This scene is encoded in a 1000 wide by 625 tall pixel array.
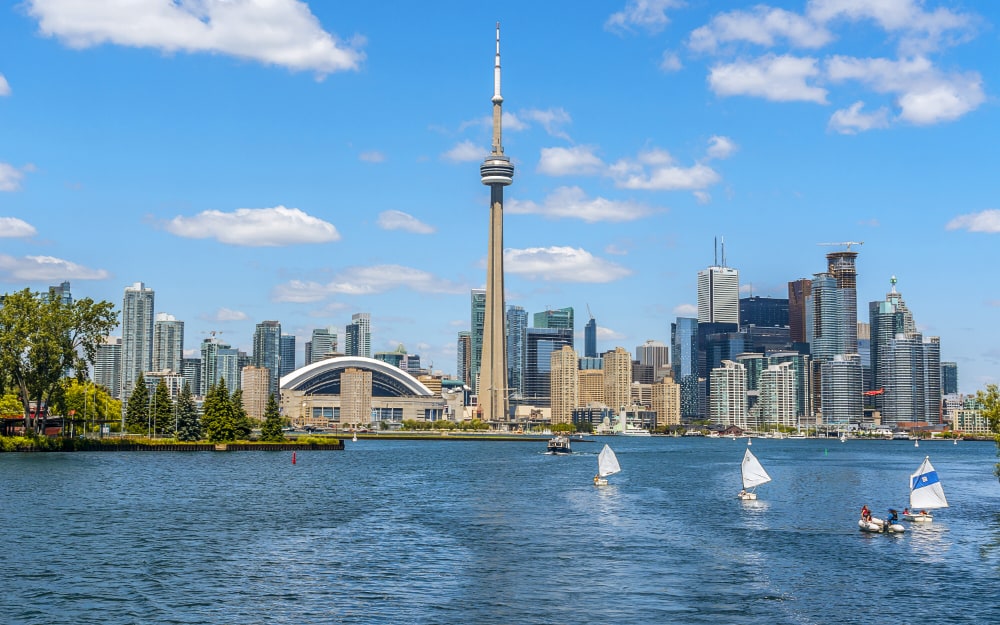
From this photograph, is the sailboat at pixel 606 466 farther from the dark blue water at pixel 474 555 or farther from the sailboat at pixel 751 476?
the sailboat at pixel 751 476

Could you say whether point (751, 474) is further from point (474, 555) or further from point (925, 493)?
point (474, 555)

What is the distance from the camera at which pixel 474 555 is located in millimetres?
63844

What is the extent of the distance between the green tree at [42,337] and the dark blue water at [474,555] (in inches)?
2057

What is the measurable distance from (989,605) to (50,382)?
490 ft

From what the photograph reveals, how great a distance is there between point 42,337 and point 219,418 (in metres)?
40.8

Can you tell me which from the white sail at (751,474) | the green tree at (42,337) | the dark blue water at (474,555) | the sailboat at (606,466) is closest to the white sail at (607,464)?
the sailboat at (606,466)

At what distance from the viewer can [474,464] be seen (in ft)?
570

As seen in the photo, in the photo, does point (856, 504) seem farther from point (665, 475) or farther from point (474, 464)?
point (474, 464)

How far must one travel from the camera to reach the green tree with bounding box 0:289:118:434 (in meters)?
163

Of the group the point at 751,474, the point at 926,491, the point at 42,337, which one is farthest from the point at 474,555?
the point at 42,337

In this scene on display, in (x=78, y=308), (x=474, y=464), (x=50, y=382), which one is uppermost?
(x=78, y=308)

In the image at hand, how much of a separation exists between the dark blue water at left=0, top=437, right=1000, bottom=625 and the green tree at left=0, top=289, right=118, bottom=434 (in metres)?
52.2

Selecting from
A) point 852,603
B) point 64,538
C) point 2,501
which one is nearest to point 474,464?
point 2,501

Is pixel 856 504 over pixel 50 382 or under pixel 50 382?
under
